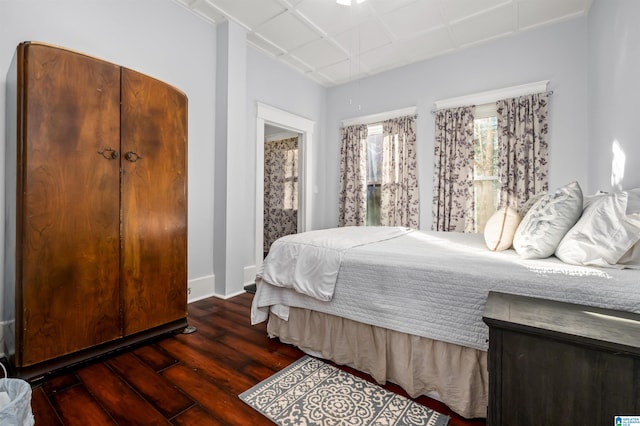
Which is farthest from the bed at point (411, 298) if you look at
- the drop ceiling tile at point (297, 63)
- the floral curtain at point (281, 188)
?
the floral curtain at point (281, 188)

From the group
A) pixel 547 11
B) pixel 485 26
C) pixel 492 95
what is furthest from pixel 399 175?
pixel 547 11

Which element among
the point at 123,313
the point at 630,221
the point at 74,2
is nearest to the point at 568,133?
the point at 630,221

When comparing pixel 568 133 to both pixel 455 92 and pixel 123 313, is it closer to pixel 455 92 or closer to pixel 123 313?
pixel 455 92

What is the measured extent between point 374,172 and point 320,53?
179 cm

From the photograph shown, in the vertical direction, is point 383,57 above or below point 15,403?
above

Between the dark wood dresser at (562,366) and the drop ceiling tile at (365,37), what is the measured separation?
3.17 meters

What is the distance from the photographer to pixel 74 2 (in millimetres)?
2193

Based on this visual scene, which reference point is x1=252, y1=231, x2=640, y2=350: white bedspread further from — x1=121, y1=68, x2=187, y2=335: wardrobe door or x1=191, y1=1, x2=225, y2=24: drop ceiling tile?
x1=191, y1=1, x2=225, y2=24: drop ceiling tile

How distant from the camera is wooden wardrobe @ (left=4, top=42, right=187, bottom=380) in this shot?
158cm

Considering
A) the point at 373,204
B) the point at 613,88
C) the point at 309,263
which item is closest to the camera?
the point at 309,263

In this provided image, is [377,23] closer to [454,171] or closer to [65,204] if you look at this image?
[454,171]

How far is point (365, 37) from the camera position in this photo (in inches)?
132

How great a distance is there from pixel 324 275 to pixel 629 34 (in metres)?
2.59

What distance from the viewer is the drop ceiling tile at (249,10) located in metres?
2.80
